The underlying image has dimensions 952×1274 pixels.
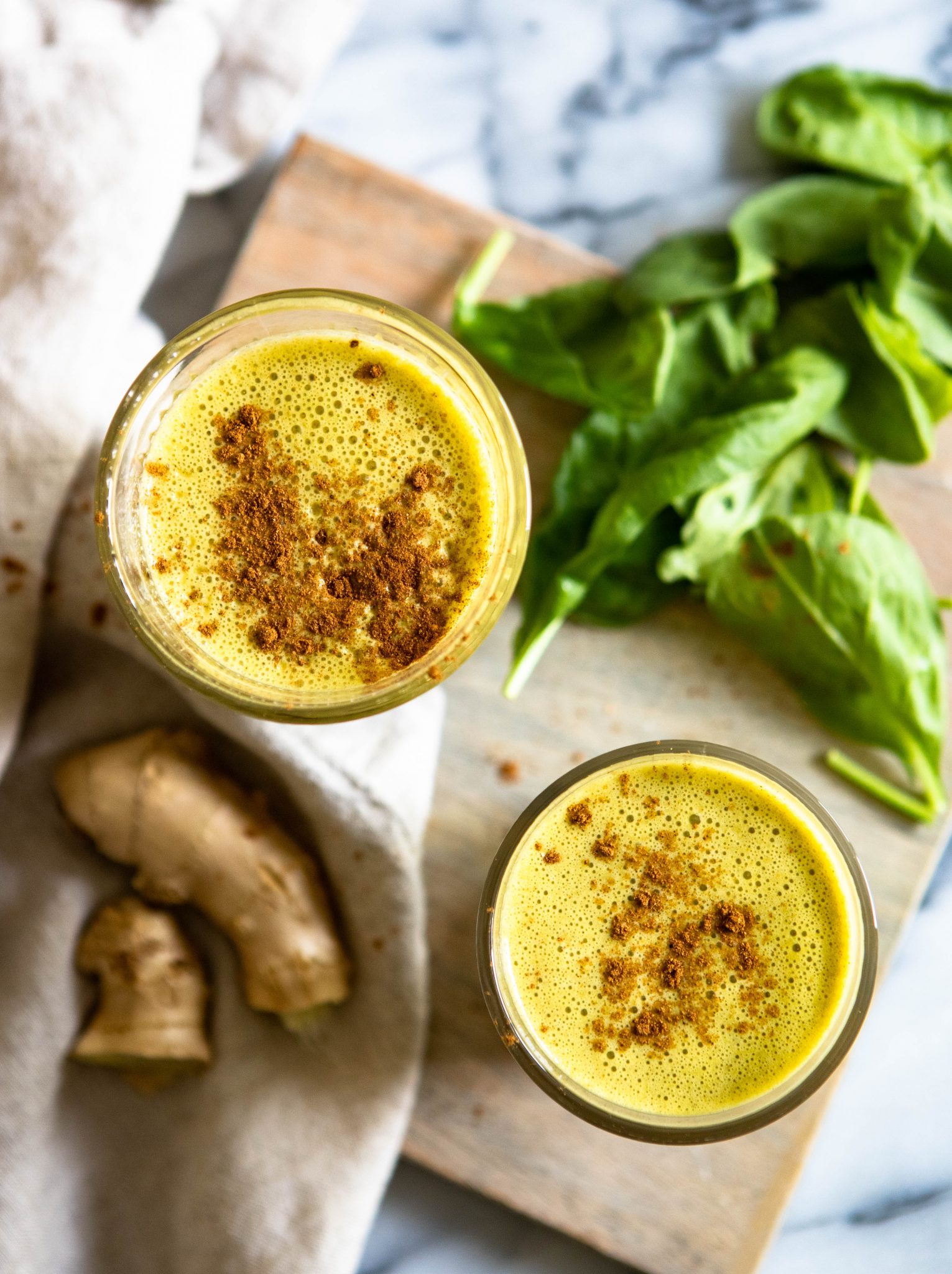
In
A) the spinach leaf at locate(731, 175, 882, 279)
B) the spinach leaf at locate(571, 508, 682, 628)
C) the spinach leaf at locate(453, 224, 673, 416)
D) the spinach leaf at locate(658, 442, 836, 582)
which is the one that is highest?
the spinach leaf at locate(731, 175, 882, 279)

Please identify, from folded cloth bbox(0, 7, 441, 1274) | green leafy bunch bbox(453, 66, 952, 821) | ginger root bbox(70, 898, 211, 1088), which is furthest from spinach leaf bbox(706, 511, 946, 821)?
ginger root bbox(70, 898, 211, 1088)

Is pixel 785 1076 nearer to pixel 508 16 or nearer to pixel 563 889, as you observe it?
pixel 563 889

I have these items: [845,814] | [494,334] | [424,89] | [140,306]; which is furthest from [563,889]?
[424,89]

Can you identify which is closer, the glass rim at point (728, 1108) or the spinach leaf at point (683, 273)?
the glass rim at point (728, 1108)

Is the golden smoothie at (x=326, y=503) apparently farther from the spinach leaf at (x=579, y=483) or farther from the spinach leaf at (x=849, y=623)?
the spinach leaf at (x=849, y=623)

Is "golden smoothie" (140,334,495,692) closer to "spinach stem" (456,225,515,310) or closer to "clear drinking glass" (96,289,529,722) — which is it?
"clear drinking glass" (96,289,529,722)

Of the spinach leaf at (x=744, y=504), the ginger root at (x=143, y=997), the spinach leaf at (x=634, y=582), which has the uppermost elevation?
the spinach leaf at (x=744, y=504)

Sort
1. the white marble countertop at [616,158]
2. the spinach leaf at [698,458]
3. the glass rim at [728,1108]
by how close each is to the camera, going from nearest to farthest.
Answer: the glass rim at [728,1108] → the spinach leaf at [698,458] → the white marble countertop at [616,158]

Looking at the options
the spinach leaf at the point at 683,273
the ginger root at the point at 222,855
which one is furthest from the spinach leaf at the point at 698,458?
the ginger root at the point at 222,855
